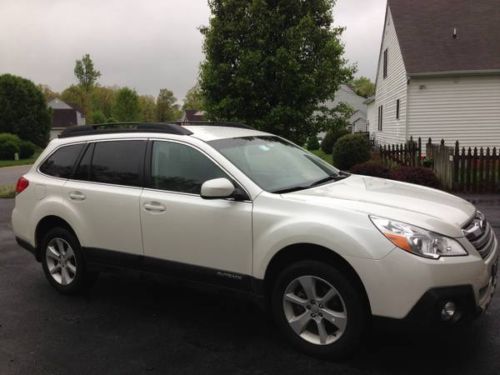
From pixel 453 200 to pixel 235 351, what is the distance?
223 cm

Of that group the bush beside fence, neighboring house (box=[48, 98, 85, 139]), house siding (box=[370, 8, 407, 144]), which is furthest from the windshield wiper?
neighboring house (box=[48, 98, 85, 139])

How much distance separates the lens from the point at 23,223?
5.42 m

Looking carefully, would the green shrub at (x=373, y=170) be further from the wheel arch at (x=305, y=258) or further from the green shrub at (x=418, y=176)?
the wheel arch at (x=305, y=258)

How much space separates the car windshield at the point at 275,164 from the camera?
413cm

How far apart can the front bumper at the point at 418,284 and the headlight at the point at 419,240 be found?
0.04 m

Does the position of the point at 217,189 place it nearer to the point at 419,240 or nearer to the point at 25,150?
the point at 419,240

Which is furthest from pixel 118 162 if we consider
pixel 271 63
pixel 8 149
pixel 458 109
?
pixel 8 149

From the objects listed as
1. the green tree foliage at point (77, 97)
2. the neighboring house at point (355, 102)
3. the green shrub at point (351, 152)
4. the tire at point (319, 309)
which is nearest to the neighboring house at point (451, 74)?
the green shrub at point (351, 152)

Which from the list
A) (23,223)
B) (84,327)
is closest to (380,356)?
(84,327)

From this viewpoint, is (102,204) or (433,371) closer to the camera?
(433,371)

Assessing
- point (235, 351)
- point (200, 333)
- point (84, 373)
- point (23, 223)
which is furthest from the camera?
point (23, 223)

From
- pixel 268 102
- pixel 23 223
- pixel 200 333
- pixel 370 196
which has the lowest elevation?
pixel 200 333

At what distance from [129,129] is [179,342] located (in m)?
2.15

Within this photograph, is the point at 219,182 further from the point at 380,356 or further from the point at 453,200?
the point at 453,200
